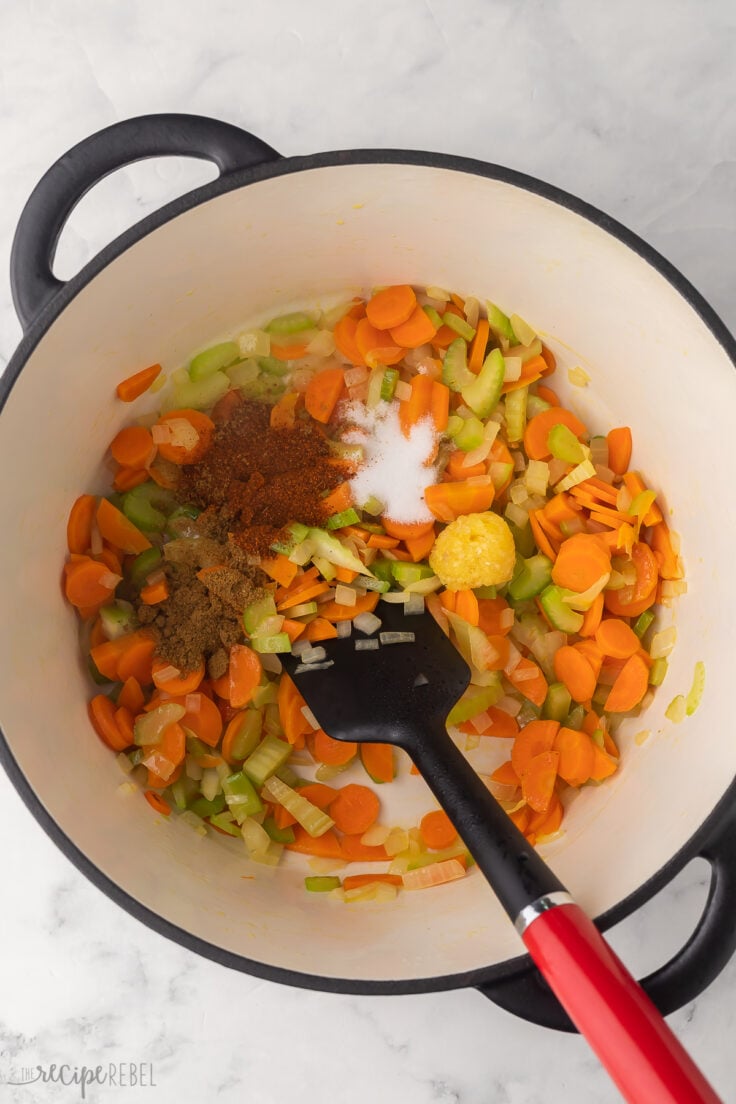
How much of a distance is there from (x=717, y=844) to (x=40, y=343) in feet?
4.91

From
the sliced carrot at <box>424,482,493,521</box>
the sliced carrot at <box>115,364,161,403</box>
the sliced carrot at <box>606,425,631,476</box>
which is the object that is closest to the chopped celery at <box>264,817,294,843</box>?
the sliced carrot at <box>424,482,493,521</box>

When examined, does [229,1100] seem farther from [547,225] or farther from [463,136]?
[463,136]

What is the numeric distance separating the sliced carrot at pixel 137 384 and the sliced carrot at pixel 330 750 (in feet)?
2.78

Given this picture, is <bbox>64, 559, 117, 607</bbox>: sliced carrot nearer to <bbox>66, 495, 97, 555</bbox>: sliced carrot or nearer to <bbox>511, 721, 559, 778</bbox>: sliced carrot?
<bbox>66, 495, 97, 555</bbox>: sliced carrot

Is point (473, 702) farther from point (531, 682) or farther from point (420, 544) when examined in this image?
point (420, 544)

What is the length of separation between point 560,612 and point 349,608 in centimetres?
46

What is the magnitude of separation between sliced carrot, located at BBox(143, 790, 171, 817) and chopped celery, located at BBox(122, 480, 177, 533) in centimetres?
57

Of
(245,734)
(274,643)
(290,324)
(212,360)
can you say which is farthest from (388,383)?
(245,734)

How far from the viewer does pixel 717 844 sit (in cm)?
158

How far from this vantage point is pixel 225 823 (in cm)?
195

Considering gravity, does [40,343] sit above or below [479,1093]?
above

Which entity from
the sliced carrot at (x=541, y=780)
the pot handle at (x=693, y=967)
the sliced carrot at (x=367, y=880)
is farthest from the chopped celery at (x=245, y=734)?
the pot handle at (x=693, y=967)

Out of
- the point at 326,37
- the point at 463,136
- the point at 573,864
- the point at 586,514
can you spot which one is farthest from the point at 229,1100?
the point at 326,37

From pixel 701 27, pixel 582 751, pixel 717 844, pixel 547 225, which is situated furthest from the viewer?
pixel 701 27
